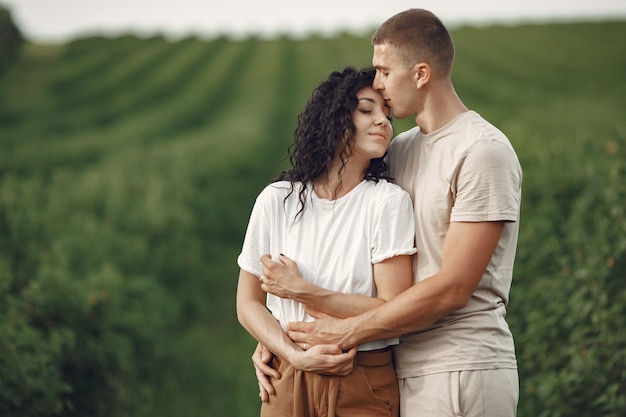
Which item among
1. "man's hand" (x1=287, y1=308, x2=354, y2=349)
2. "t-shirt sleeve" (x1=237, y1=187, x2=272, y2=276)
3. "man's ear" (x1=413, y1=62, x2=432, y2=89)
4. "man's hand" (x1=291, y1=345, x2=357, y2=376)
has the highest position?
"man's ear" (x1=413, y1=62, x2=432, y2=89)

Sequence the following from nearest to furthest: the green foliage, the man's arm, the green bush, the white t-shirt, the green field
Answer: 1. the man's arm
2. the white t-shirt
3. the green bush
4. the green field
5. the green foliage

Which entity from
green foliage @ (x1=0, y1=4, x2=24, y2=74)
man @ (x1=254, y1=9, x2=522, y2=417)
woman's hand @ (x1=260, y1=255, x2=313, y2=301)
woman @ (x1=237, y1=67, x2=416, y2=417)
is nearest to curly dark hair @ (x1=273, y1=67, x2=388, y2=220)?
woman @ (x1=237, y1=67, x2=416, y2=417)

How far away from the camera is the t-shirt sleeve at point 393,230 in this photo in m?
3.14

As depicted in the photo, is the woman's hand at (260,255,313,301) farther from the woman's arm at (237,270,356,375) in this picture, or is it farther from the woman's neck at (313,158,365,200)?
the woman's neck at (313,158,365,200)

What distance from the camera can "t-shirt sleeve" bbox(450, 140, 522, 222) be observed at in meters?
3.09

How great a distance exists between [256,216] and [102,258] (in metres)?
6.21

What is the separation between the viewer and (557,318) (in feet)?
19.4

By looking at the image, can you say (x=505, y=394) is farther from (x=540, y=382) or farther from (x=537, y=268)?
(x=537, y=268)

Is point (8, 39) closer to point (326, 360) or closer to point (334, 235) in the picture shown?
point (334, 235)

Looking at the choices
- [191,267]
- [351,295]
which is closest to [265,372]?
[351,295]

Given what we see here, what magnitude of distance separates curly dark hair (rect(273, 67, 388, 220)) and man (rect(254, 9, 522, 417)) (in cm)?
13

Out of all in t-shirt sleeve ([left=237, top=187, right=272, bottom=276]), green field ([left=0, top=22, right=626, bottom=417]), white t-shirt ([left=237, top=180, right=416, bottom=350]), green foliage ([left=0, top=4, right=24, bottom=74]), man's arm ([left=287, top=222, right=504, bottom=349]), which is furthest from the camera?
green foliage ([left=0, top=4, right=24, bottom=74])

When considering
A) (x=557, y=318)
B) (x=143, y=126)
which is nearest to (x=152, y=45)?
(x=143, y=126)

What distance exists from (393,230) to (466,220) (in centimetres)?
28
